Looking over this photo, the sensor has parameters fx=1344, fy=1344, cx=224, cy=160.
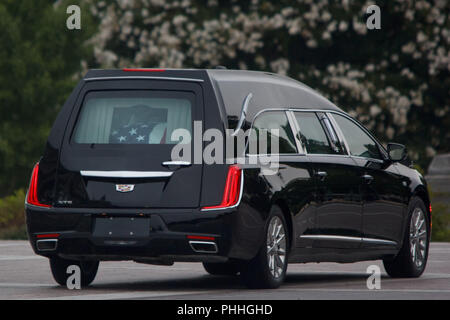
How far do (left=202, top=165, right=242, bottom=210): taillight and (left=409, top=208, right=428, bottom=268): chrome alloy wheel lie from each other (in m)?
3.33

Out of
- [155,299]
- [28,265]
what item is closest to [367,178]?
[155,299]

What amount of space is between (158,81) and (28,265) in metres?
4.43

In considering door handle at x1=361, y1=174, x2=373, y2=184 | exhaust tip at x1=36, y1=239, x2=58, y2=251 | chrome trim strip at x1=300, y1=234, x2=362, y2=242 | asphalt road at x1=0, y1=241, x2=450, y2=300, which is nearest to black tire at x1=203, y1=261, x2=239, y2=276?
asphalt road at x1=0, y1=241, x2=450, y2=300

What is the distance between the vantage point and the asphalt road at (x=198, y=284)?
10789 millimetres

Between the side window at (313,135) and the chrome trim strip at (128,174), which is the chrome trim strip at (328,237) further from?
the chrome trim strip at (128,174)

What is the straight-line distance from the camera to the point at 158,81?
11398mm

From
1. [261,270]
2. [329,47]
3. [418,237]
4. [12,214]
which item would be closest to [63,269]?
[261,270]

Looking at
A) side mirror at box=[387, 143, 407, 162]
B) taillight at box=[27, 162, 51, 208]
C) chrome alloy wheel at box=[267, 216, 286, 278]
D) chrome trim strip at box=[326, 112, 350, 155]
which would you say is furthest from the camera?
side mirror at box=[387, 143, 407, 162]

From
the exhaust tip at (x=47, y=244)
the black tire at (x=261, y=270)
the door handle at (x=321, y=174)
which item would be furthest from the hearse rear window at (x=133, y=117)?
the door handle at (x=321, y=174)

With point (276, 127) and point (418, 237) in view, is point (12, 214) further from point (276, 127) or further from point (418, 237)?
point (276, 127)

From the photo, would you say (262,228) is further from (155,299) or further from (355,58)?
(355,58)

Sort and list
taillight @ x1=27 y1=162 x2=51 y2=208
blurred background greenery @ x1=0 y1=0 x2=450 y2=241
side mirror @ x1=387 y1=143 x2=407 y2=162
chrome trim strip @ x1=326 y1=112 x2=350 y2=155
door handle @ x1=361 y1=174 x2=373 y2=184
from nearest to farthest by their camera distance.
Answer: taillight @ x1=27 y1=162 x2=51 y2=208, chrome trim strip @ x1=326 y1=112 x2=350 y2=155, door handle @ x1=361 y1=174 x2=373 y2=184, side mirror @ x1=387 y1=143 x2=407 y2=162, blurred background greenery @ x1=0 y1=0 x2=450 y2=241

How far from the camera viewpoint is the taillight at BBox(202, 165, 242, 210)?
10.8 metres

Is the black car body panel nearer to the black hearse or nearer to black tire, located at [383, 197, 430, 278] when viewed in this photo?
the black hearse
